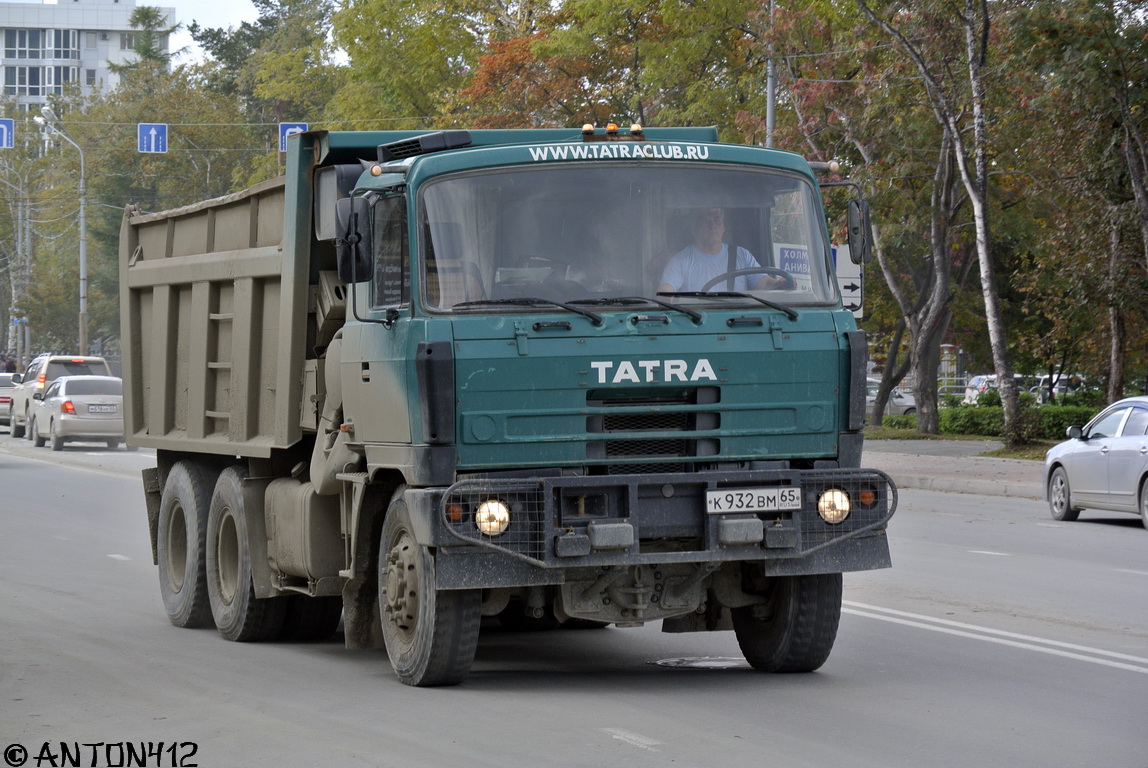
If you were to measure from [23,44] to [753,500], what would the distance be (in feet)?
548

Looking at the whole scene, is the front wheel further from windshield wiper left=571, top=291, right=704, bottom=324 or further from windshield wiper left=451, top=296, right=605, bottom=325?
windshield wiper left=451, top=296, right=605, bottom=325

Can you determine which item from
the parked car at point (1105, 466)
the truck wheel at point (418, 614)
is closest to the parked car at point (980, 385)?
the parked car at point (1105, 466)

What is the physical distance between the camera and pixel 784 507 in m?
7.98

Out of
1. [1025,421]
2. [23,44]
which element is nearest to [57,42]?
[23,44]

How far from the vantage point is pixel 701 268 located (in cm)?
817

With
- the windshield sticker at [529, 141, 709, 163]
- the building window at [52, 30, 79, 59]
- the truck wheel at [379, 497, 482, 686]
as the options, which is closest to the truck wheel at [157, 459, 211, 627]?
the truck wheel at [379, 497, 482, 686]

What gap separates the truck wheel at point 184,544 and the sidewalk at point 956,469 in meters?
10.8

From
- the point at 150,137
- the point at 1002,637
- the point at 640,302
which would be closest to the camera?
the point at 640,302

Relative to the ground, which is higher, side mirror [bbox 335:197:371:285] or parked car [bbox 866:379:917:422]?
side mirror [bbox 335:197:371:285]

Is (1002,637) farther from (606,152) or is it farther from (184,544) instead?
(184,544)

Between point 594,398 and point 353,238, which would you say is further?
point 353,238

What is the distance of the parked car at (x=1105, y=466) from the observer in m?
18.2

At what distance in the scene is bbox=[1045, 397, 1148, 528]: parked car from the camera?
18.2 meters

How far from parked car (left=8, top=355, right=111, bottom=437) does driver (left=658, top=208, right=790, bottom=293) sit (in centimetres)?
3424
